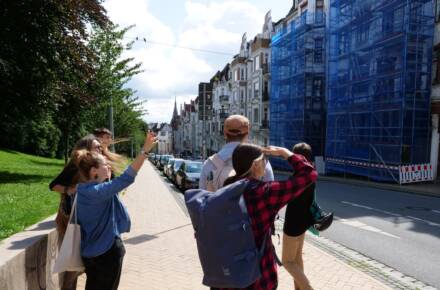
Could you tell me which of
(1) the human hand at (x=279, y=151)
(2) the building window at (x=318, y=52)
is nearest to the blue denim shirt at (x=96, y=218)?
(1) the human hand at (x=279, y=151)

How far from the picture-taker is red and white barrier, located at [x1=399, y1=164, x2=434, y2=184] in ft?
65.5

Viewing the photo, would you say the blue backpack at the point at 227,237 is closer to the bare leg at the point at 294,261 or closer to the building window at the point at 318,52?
the bare leg at the point at 294,261

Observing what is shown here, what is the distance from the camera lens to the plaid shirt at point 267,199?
2.52m

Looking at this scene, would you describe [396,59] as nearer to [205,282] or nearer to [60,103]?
[60,103]

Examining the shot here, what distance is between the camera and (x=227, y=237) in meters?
2.42

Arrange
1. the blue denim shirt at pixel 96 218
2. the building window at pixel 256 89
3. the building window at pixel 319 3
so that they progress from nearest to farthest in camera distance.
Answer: the blue denim shirt at pixel 96 218 → the building window at pixel 319 3 → the building window at pixel 256 89

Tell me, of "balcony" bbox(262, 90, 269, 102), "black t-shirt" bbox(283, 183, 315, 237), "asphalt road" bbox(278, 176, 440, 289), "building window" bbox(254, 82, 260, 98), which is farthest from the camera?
"building window" bbox(254, 82, 260, 98)

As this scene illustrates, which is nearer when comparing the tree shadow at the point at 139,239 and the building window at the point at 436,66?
the tree shadow at the point at 139,239

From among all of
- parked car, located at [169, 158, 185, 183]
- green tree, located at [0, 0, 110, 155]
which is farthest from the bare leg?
parked car, located at [169, 158, 185, 183]

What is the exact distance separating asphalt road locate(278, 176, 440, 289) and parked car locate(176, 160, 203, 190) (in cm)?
501

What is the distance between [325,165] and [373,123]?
5625 mm

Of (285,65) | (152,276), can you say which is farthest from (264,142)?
(152,276)

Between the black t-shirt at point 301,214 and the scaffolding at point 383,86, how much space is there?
17.8 metres

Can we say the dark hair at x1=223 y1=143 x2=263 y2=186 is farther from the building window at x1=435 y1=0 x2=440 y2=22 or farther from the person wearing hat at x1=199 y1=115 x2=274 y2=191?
the building window at x1=435 y1=0 x2=440 y2=22
